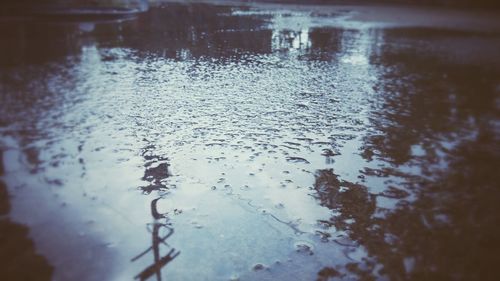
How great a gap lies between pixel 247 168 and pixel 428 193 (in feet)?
4.31

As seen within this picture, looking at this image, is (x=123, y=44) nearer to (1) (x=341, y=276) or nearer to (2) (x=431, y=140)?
(2) (x=431, y=140)

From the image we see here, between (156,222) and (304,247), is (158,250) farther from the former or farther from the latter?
(304,247)

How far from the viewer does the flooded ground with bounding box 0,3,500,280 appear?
6.64 feet

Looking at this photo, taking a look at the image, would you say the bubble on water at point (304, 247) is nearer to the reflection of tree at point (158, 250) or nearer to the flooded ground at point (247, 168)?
the flooded ground at point (247, 168)

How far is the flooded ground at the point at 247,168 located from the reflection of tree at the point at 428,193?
13mm

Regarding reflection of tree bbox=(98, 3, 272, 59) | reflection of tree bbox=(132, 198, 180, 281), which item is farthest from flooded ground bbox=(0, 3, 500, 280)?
reflection of tree bbox=(98, 3, 272, 59)

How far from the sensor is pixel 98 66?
5715mm

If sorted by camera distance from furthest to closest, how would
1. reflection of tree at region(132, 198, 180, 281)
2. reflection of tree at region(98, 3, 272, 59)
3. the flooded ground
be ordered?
reflection of tree at region(98, 3, 272, 59) → the flooded ground → reflection of tree at region(132, 198, 180, 281)

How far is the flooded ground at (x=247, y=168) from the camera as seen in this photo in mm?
2023

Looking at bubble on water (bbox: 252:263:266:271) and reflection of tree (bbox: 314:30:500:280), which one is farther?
reflection of tree (bbox: 314:30:500:280)

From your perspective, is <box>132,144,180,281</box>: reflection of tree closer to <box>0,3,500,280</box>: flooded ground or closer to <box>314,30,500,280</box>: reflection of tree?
<box>0,3,500,280</box>: flooded ground

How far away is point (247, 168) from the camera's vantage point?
2.92m

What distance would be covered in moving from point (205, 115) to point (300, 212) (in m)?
1.88

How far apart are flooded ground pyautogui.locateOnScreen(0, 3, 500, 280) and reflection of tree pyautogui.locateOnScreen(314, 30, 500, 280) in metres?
0.01
